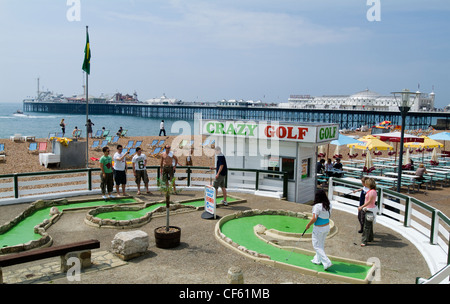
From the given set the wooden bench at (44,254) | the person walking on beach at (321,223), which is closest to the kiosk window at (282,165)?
the person walking on beach at (321,223)

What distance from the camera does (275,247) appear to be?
8.21 meters

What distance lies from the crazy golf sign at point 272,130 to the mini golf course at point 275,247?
10.3 ft

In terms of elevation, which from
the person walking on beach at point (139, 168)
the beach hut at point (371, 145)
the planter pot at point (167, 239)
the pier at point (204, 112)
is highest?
the pier at point (204, 112)

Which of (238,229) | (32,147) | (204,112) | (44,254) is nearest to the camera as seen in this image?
(44,254)

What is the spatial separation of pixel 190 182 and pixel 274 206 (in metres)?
3.76

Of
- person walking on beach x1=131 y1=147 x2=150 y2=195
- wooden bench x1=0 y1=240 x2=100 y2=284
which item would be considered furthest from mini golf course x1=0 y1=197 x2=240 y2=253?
wooden bench x1=0 y1=240 x2=100 y2=284

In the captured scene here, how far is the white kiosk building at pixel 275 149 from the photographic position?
13.1 metres

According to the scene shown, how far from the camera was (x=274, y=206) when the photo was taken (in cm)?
1206

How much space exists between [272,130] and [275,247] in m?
6.03

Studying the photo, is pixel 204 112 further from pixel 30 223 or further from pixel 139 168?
pixel 30 223

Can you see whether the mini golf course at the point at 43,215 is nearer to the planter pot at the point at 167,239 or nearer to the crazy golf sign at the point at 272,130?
the planter pot at the point at 167,239

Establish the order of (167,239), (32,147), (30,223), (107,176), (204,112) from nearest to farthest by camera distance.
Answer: (167,239)
(30,223)
(107,176)
(32,147)
(204,112)

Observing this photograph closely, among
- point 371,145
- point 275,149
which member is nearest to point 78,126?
point 371,145
